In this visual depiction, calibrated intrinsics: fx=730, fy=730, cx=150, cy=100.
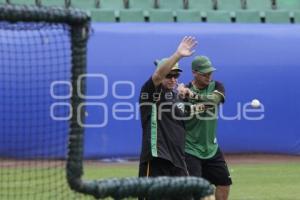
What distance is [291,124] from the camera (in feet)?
58.9

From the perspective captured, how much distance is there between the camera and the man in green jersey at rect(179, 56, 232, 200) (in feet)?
26.5

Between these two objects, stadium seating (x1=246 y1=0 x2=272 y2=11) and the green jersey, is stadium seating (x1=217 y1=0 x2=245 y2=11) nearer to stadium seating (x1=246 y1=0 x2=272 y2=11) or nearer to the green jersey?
stadium seating (x1=246 y1=0 x2=272 y2=11)

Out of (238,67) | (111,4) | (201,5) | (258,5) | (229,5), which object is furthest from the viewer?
(258,5)

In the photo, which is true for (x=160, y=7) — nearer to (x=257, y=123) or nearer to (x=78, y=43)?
(x=257, y=123)

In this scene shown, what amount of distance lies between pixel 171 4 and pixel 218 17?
148 cm

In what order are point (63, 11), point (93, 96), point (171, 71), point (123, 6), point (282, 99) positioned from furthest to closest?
point (123, 6)
point (282, 99)
point (93, 96)
point (171, 71)
point (63, 11)

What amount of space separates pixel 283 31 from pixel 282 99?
172cm

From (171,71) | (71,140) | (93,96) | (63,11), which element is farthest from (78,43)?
(93,96)

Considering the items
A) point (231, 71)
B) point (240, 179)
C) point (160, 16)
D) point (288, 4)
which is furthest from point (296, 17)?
point (240, 179)

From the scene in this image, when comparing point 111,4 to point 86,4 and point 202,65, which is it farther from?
point 202,65

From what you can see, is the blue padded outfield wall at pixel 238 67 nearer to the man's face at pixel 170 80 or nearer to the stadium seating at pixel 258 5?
the stadium seating at pixel 258 5

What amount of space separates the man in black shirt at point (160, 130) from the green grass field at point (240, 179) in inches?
43.2

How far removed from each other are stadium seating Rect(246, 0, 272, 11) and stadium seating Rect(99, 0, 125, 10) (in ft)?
11.9

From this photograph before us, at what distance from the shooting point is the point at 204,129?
27.2 ft
